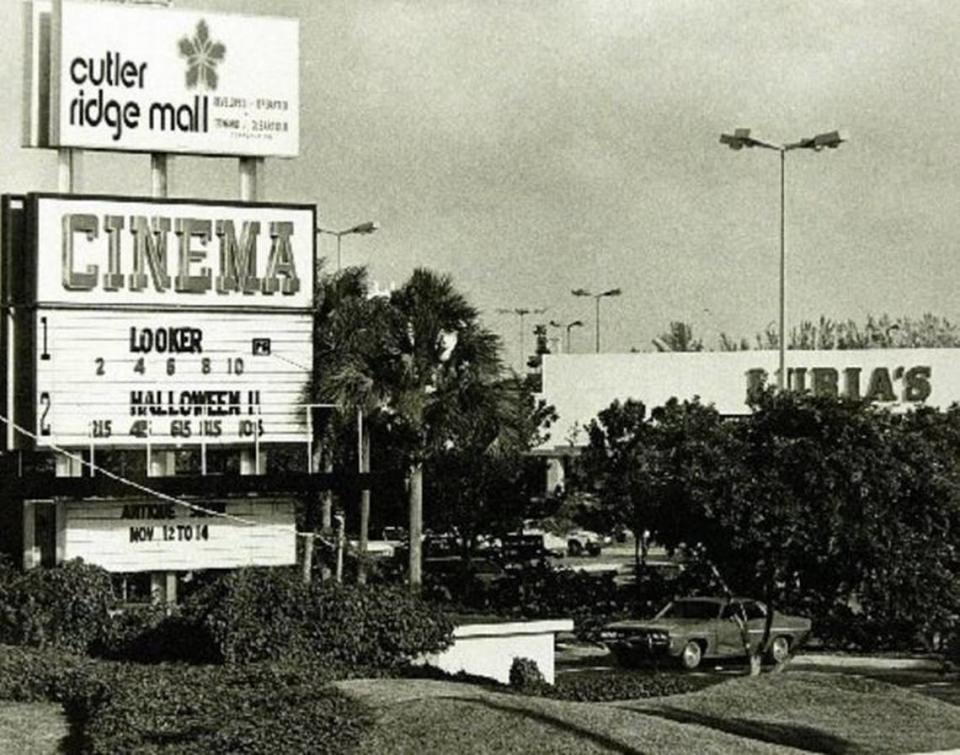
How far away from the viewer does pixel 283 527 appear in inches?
1062

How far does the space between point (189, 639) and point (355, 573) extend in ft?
45.4

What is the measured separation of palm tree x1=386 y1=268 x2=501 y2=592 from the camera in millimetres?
31766

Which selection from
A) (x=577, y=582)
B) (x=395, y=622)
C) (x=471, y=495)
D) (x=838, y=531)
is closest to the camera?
(x=395, y=622)

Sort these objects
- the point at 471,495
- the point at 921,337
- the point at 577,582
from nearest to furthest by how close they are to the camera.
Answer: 1. the point at 577,582
2. the point at 471,495
3. the point at 921,337

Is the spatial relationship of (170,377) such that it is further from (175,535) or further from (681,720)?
(681,720)

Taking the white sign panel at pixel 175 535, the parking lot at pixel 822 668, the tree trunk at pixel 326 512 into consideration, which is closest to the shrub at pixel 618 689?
the parking lot at pixel 822 668

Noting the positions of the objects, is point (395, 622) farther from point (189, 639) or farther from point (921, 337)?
point (921, 337)

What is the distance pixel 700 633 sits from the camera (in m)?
31.0

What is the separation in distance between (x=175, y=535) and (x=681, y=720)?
10184mm

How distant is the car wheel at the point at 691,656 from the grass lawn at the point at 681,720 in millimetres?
8898

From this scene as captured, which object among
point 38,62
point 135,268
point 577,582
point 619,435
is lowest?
point 577,582

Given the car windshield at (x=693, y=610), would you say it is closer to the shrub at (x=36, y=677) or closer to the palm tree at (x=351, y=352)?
the palm tree at (x=351, y=352)

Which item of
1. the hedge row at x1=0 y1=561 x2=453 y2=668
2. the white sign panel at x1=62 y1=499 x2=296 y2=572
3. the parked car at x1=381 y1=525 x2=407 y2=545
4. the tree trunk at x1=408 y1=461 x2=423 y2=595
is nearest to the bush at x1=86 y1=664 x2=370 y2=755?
the hedge row at x1=0 y1=561 x2=453 y2=668

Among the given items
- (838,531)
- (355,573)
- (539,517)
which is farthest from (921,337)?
(838,531)
